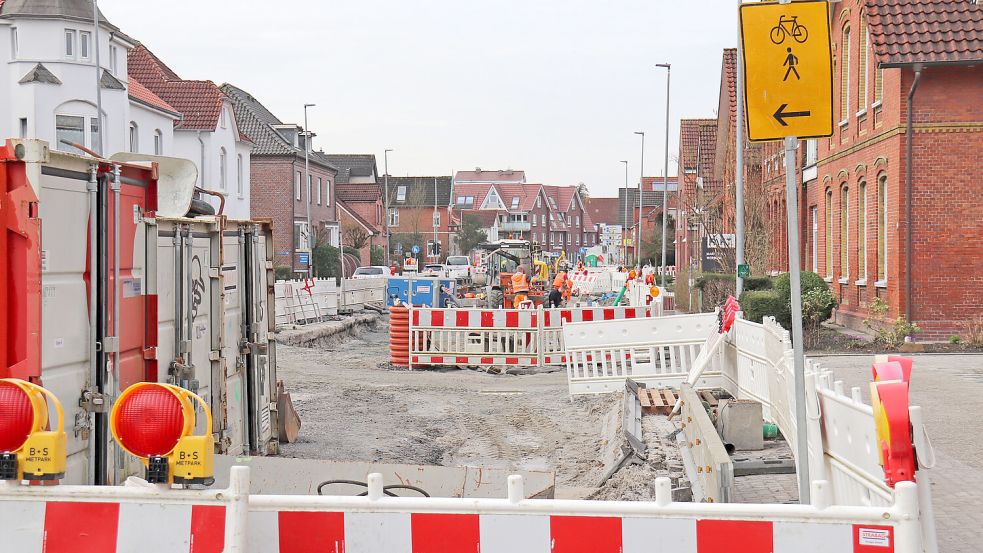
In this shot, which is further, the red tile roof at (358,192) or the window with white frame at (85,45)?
the red tile roof at (358,192)

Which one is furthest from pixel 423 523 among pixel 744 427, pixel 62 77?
pixel 62 77

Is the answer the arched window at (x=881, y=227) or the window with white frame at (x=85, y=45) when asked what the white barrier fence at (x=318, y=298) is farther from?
the arched window at (x=881, y=227)

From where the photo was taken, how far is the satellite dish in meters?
8.33

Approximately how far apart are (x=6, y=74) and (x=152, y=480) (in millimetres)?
32867

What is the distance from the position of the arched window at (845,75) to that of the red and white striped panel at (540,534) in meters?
24.4

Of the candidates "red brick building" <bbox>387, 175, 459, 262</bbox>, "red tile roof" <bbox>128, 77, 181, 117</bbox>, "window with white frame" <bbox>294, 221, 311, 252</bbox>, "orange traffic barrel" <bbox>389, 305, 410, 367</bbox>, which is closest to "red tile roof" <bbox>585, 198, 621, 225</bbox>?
"red brick building" <bbox>387, 175, 459, 262</bbox>

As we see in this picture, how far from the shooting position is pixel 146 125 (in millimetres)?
41000

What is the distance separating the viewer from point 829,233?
2898 centimetres

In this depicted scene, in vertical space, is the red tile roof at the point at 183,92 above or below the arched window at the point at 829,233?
above

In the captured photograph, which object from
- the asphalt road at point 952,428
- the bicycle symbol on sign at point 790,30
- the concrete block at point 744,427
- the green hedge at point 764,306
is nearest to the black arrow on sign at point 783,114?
the bicycle symbol on sign at point 790,30

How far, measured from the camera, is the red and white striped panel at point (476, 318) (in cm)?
2144

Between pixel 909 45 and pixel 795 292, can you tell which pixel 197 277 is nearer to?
pixel 795 292

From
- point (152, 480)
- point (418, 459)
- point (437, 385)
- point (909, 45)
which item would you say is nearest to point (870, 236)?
point (909, 45)

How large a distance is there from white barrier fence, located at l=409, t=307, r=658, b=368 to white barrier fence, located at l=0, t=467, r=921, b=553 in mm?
16962
